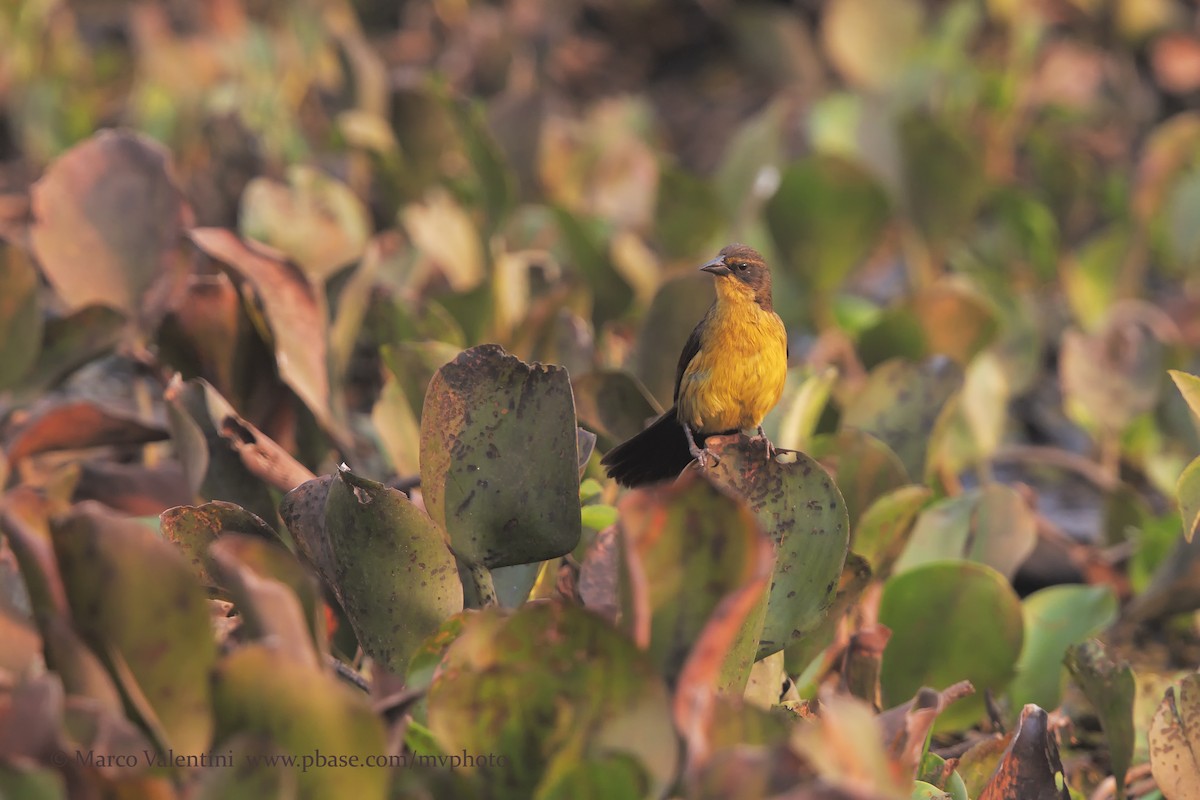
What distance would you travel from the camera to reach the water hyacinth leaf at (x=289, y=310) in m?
2.66

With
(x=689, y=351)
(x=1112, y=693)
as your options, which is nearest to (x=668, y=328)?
(x=689, y=351)

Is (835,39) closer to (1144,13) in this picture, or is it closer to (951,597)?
(1144,13)

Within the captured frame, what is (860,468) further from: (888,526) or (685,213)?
(685,213)

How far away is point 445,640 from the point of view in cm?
188

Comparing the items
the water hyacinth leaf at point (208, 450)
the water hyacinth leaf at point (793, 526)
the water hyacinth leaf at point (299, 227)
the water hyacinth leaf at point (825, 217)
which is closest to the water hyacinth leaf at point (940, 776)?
the water hyacinth leaf at point (793, 526)

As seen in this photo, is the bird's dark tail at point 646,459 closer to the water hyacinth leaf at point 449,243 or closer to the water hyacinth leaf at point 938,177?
the water hyacinth leaf at point 449,243

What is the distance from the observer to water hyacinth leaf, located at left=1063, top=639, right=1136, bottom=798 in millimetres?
2348

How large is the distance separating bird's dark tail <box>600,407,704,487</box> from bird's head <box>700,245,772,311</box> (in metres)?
0.62

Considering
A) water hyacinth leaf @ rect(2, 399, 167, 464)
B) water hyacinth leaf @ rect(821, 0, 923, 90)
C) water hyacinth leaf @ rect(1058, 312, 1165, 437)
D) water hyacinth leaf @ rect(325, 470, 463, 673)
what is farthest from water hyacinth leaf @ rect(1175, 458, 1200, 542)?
water hyacinth leaf @ rect(821, 0, 923, 90)

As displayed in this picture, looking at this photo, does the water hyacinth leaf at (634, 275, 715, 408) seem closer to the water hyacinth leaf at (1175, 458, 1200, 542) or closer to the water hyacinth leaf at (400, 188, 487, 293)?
the water hyacinth leaf at (400, 188, 487, 293)

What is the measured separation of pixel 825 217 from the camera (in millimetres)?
4195

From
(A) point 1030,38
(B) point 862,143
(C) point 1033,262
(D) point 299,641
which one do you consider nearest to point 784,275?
(B) point 862,143

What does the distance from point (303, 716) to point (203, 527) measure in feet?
2.13

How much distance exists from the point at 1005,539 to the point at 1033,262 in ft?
7.27
